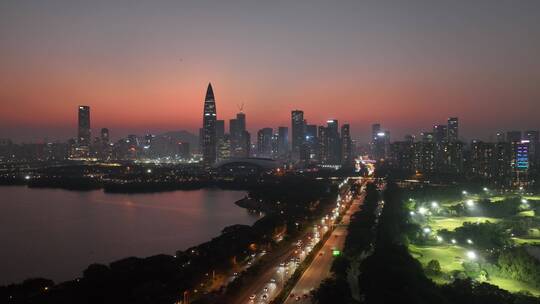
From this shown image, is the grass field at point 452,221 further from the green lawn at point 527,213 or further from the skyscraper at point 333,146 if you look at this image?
the skyscraper at point 333,146

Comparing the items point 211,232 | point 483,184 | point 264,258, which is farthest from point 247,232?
point 483,184

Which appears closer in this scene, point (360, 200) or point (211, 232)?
point (211, 232)

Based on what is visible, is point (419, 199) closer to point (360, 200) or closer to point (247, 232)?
point (360, 200)

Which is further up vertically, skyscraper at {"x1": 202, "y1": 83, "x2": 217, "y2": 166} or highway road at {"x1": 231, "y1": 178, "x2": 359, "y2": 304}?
skyscraper at {"x1": 202, "y1": 83, "x2": 217, "y2": 166}

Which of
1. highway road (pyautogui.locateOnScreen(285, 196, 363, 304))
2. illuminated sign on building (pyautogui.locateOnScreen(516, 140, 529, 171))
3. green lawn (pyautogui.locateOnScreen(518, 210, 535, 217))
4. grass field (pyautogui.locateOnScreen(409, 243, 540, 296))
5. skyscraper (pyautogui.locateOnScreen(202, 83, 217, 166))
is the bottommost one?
grass field (pyautogui.locateOnScreen(409, 243, 540, 296))

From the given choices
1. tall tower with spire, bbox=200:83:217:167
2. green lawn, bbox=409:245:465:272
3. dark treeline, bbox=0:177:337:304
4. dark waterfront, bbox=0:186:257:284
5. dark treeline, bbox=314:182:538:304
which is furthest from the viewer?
tall tower with spire, bbox=200:83:217:167

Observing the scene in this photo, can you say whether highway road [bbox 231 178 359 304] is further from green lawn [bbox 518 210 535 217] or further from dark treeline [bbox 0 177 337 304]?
green lawn [bbox 518 210 535 217]

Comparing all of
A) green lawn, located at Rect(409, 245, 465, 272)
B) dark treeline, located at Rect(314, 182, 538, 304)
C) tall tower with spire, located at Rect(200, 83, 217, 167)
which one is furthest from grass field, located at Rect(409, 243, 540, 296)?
tall tower with spire, located at Rect(200, 83, 217, 167)
